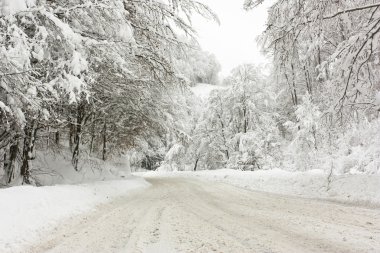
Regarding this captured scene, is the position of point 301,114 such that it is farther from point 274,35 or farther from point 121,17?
point 121,17

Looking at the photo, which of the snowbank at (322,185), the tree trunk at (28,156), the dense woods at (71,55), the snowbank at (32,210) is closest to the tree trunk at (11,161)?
the dense woods at (71,55)

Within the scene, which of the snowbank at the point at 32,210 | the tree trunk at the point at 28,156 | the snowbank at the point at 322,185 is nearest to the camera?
the snowbank at the point at 32,210

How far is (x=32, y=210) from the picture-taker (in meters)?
6.97

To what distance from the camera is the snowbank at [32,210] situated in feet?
18.9

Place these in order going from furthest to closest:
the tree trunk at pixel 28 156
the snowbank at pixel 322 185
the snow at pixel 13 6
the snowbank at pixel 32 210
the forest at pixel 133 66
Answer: the tree trunk at pixel 28 156 < the snowbank at pixel 322 185 < the forest at pixel 133 66 < the snow at pixel 13 6 < the snowbank at pixel 32 210

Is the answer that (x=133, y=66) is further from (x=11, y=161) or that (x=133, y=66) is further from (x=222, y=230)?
(x=222, y=230)

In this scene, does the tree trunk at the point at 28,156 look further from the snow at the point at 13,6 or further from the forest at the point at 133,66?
the snow at the point at 13,6

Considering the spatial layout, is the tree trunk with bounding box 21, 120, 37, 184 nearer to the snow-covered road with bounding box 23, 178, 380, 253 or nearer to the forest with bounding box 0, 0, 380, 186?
the forest with bounding box 0, 0, 380, 186

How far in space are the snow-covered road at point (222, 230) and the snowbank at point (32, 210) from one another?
27 cm

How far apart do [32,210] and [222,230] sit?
362 cm

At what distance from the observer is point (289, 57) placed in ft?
29.2

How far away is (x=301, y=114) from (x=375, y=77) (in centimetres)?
1703

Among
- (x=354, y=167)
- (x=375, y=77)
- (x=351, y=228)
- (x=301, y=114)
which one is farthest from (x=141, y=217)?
(x=301, y=114)

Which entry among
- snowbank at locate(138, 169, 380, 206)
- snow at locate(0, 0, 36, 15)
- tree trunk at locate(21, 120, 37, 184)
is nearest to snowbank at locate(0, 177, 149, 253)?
tree trunk at locate(21, 120, 37, 184)
